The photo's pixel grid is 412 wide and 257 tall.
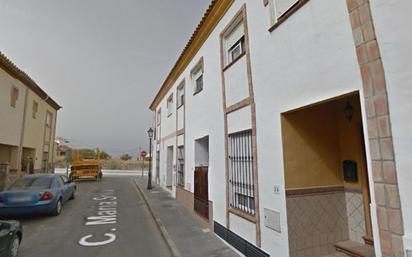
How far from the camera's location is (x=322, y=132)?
410 centimetres

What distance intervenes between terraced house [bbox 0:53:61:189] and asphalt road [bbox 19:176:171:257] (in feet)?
22.7

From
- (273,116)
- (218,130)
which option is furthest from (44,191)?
(273,116)

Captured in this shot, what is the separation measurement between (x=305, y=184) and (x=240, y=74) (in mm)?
2786

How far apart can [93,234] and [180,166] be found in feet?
15.9

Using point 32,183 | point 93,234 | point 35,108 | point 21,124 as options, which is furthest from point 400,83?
point 35,108

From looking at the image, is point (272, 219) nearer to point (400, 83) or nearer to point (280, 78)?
point (280, 78)

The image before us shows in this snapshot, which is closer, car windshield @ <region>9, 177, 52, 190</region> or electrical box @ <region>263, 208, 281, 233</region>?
electrical box @ <region>263, 208, 281, 233</region>

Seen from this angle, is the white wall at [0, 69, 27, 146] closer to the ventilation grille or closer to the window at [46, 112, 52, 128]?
the window at [46, 112, 52, 128]

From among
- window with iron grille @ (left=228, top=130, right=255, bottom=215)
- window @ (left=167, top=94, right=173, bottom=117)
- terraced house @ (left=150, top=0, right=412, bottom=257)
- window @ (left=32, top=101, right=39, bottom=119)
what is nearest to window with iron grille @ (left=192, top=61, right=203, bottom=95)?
terraced house @ (left=150, top=0, right=412, bottom=257)

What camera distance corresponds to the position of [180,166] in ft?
34.0

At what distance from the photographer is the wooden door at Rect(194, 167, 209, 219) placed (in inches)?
273

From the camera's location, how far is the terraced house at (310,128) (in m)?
2.27

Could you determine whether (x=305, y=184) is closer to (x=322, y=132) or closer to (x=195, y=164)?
(x=322, y=132)

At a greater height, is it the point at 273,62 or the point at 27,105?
the point at 27,105
